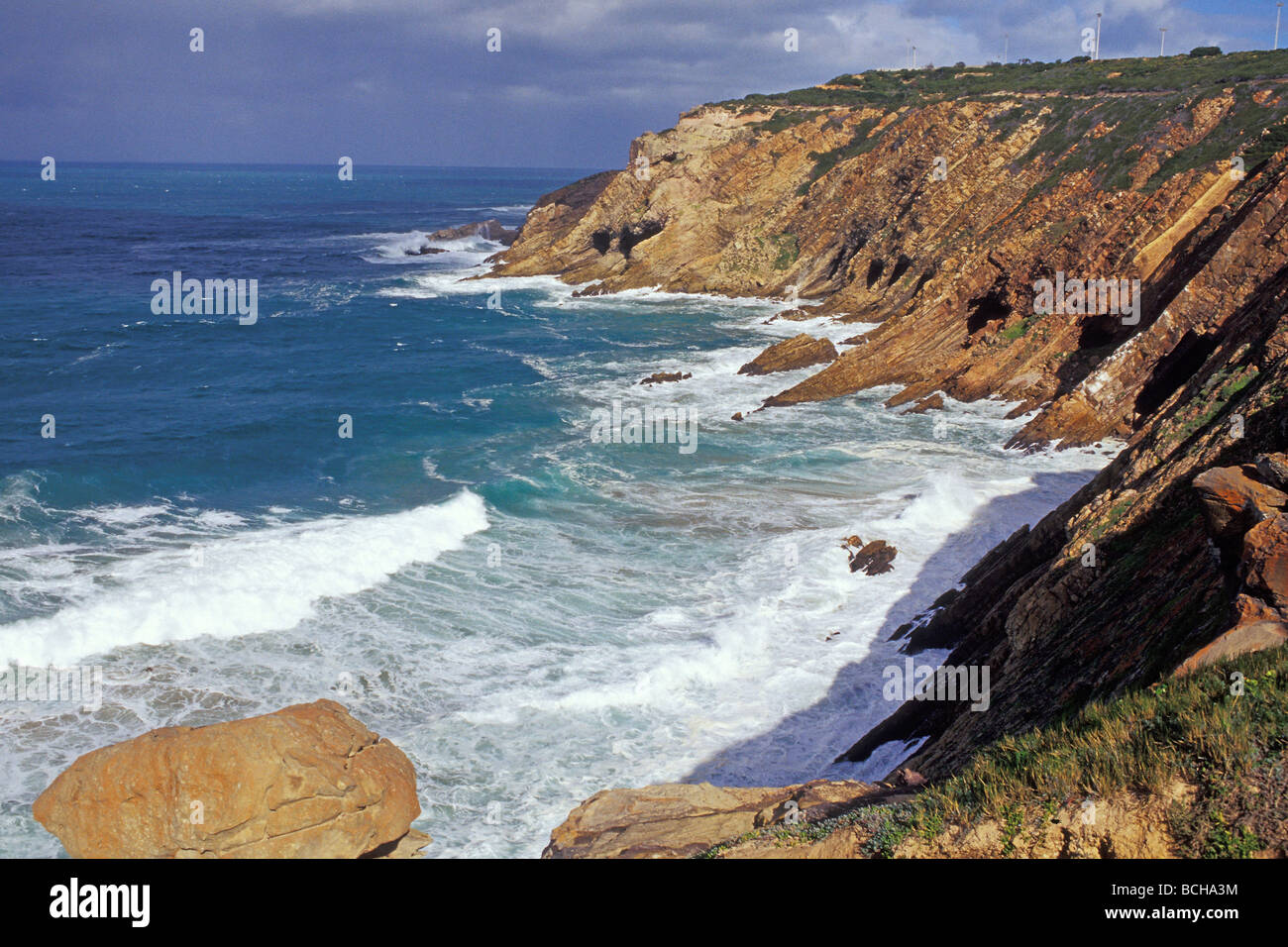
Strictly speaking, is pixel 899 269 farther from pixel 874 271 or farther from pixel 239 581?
pixel 239 581

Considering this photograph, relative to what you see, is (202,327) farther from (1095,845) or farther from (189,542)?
(1095,845)

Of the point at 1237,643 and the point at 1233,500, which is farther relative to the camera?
the point at 1233,500

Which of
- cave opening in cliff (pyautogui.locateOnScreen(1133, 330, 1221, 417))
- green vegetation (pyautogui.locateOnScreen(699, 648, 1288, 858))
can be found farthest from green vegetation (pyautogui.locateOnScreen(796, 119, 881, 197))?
green vegetation (pyautogui.locateOnScreen(699, 648, 1288, 858))

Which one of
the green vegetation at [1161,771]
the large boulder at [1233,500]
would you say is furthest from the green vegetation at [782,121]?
the green vegetation at [1161,771]

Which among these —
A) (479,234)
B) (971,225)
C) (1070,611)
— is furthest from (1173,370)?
(479,234)

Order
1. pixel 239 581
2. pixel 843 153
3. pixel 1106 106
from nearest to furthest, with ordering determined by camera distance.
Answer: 1. pixel 239 581
2. pixel 1106 106
3. pixel 843 153

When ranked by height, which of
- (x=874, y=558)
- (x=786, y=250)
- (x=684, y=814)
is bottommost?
(x=684, y=814)

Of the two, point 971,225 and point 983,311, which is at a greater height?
point 971,225

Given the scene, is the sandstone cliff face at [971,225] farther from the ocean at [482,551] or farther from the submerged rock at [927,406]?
the ocean at [482,551]
